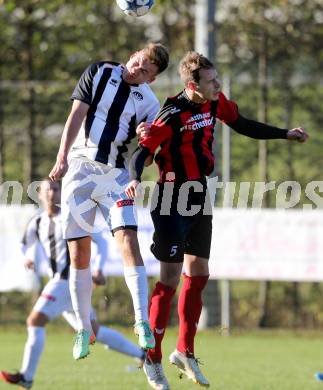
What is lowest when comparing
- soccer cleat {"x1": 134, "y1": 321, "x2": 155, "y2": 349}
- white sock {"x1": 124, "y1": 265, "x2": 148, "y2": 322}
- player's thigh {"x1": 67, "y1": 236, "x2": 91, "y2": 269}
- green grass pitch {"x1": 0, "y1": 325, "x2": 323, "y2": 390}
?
green grass pitch {"x1": 0, "y1": 325, "x2": 323, "y2": 390}

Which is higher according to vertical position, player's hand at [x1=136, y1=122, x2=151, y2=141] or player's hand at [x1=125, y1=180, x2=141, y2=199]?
player's hand at [x1=136, y1=122, x2=151, y2=141]

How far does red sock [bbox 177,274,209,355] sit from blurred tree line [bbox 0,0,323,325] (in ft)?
27.2

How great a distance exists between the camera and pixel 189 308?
927 cm

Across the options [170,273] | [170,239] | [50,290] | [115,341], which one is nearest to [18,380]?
[50,290]

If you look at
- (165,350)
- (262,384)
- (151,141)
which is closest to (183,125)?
(151,141)

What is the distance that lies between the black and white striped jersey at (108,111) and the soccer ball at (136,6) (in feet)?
1.76

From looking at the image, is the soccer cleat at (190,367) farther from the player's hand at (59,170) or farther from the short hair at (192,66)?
the short hair at (192,66)

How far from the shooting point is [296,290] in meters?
17.7

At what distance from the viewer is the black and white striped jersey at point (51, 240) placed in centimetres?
1177

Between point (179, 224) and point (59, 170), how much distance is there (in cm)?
109

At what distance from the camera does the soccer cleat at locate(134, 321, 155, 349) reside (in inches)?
325

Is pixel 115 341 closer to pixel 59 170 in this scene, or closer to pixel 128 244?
pixel 128 244

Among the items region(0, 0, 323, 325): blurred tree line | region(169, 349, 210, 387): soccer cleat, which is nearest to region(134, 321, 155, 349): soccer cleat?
region(169, 349, 210, 387): soccer cleat

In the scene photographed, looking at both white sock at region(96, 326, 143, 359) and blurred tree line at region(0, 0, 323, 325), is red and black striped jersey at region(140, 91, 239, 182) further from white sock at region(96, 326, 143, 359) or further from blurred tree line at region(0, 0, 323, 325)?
blurred tree line at region(0, 0, 323, 325)
